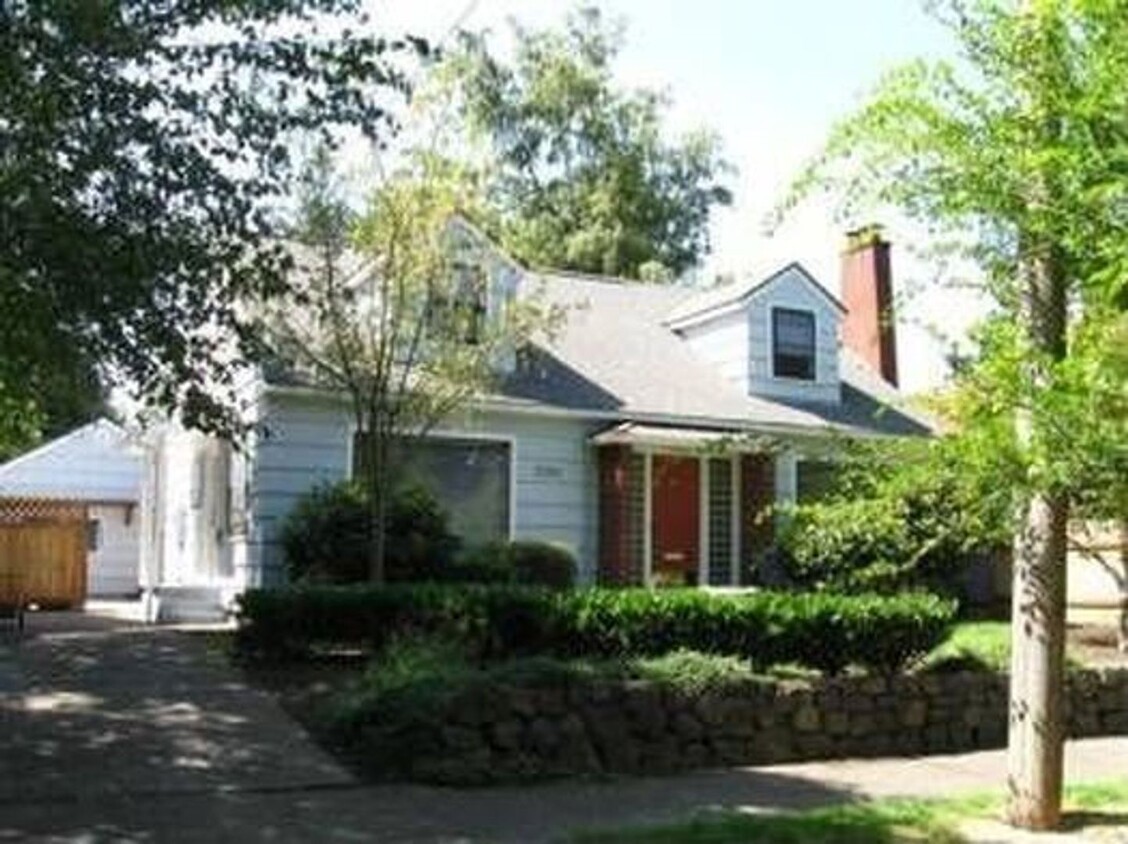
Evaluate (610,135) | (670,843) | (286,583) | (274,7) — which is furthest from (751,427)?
(610,135)

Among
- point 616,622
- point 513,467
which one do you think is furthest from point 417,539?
point 616,622

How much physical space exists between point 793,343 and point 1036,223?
1767 cm

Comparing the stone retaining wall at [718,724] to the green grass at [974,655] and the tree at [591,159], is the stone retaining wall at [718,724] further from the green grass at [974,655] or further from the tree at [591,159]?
the tree at [591,159]

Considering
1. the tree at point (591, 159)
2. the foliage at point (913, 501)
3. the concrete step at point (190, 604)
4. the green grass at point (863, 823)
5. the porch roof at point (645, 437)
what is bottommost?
the green grass at point (863, 823)

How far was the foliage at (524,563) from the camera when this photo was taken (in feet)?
68.9

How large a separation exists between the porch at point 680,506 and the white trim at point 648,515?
0.6 inches

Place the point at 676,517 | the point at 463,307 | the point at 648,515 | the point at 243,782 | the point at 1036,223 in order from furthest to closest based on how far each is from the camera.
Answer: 1. the point at 676,517
2. the point at 648,515
3. the point at 463,307
4. the point at 243,782
5. the point at 1036,223

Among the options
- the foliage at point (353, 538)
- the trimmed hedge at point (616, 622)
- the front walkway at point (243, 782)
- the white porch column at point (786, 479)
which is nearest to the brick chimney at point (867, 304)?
the white porch column at point (786, 479)

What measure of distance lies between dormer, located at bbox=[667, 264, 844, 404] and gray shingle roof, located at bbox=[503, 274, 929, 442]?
0.81 ft

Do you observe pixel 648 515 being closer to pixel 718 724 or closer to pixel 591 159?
pixel 718 724

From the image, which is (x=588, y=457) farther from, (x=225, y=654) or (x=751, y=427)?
(x=225, y=654)

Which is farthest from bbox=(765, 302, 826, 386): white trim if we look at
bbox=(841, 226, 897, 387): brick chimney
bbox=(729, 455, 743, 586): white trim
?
bbox=(841, 226, 897, 387): brick chimney

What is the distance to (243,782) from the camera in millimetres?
11570

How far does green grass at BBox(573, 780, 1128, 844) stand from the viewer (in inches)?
400
